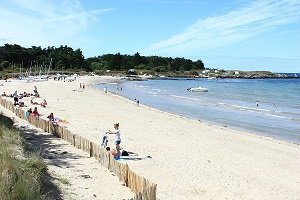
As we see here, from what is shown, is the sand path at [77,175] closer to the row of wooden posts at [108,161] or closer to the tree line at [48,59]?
the row of wooden posts at [108,161]

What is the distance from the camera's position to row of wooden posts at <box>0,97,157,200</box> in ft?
30.7

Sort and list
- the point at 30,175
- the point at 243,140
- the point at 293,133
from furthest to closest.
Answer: the point at 293,133 → the point at 243,140 → the point at 30,175

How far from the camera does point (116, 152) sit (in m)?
17.8

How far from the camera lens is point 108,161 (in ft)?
49.5

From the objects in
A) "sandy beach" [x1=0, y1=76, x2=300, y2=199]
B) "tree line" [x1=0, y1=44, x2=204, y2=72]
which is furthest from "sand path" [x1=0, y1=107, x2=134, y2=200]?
"tree line" [x1=0, y1=44, x2=204, y2=72]

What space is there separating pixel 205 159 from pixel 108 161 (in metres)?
6.18

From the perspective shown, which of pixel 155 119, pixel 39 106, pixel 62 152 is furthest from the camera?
pixel 39 106

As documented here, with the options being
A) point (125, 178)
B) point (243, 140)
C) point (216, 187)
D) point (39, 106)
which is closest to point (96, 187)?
point (125, 178)

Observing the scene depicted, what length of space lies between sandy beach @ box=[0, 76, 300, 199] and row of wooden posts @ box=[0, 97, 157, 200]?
1.26m

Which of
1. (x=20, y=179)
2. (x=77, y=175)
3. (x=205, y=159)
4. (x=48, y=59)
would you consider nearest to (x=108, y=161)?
(x=77, y=175)

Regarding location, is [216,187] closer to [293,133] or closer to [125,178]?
[125,178]

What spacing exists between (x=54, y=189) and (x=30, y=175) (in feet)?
4.41

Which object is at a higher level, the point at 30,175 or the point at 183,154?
the point at 30,175

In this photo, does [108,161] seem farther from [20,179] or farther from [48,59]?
[48,59]
